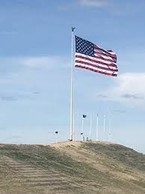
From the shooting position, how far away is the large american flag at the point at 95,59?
50.4 metres

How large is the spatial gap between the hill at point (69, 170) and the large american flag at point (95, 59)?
338 inches

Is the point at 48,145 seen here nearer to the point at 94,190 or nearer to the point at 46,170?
the point at 46,170

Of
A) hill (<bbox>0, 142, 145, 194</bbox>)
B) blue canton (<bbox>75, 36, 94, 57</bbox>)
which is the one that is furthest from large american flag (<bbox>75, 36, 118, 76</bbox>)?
hill (<bbox>0, 142, 145, 194</bbox>)

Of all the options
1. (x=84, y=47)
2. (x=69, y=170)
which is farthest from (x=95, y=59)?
(x=69, y=170)

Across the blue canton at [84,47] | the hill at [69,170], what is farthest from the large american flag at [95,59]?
the hill at [69,170]

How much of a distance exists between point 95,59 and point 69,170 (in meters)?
12.6

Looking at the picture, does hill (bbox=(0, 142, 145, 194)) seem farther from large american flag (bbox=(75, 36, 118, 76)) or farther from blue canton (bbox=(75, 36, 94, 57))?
blue canton (bbox=(75, 36, 94, 57))

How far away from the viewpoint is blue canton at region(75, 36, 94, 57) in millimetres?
50781

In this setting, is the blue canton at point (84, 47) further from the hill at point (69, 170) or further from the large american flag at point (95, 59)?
the hill at point (69, 170)

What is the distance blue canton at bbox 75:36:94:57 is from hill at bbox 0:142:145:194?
32.2 feet

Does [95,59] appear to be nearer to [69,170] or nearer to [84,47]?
[84,47]

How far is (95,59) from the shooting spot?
1987 inches

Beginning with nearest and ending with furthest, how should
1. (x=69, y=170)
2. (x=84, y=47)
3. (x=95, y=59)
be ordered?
(x=69, y=170) → (x=95, y=59) → (x=84, y=47)

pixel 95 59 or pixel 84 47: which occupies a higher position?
pixel 84 47
